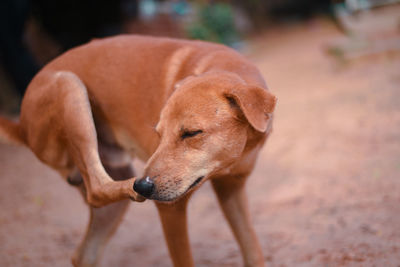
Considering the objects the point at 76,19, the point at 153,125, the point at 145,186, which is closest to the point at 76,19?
the point at 76,19

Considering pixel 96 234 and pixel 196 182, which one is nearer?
pixel 196 182

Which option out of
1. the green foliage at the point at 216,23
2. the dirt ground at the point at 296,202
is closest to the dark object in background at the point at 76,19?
the green foliage at the point at 216,23

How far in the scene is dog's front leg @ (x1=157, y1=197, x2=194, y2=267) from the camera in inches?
86.0

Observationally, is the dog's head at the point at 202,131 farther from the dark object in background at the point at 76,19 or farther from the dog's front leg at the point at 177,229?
the dark object in background at the point at 76,19

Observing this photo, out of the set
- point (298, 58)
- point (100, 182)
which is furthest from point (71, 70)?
point (298, 58)

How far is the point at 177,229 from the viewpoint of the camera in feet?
7.36

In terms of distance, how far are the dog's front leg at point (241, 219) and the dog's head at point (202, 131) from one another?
55 cm

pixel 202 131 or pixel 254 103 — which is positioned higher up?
pixel 254 103

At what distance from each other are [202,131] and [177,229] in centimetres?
62

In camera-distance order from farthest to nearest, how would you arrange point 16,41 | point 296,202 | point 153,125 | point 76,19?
point 76,19 < point 16,41 < point 296,202 < point 153,125

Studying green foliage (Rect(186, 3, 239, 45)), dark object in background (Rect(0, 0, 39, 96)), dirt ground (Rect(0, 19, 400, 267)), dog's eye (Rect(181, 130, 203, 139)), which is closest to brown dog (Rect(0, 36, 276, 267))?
dog's eye (Rect(181, 130, 203, 139))

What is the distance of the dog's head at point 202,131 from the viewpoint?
1.94 meters

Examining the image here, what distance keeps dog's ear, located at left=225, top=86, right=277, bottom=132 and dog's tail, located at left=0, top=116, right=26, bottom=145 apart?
5.12ft

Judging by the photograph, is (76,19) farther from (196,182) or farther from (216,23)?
(196,182)
